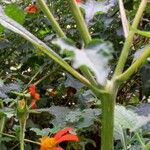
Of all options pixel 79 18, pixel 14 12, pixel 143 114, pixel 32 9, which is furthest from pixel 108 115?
pixel 32 9

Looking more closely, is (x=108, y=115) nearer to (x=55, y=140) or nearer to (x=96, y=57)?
(x=96, y=57)

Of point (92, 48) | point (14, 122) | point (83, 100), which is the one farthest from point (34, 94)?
point (92, 48)

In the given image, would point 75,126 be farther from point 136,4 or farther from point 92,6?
point 136,4

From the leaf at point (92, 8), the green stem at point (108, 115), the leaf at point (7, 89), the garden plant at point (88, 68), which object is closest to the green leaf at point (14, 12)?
the garden plant at point (88, 68)

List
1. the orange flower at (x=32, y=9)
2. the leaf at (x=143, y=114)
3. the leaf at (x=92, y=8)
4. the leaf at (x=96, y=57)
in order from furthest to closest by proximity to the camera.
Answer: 1. the orange flower at (x=32, y=9)
2. the leaf at (x=92, y=8)
3. the leaf at (x=143, y=114)
4. the leaf at (x=96, y=57)

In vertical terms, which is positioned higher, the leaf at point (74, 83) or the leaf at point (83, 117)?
the leaf at point (74, 83)

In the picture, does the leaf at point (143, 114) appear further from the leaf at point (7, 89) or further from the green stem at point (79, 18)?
the leaf at point (7, 89)

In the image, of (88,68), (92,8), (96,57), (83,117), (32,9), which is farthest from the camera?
(32,9)

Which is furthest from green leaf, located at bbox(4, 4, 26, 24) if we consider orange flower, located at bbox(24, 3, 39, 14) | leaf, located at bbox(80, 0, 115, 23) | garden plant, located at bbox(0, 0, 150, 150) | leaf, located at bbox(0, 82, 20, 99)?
orange flower, located at bbox(24, 3, 39, 14)
